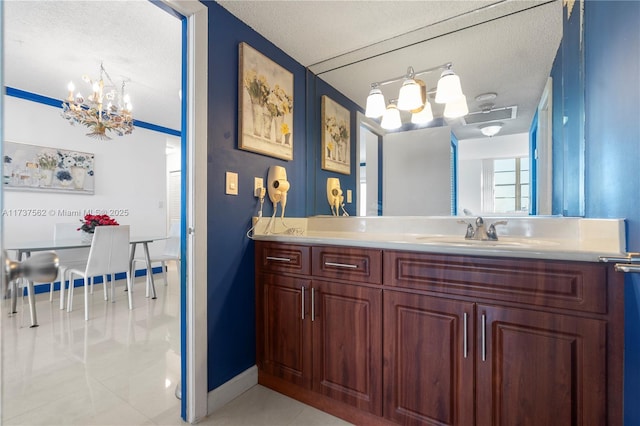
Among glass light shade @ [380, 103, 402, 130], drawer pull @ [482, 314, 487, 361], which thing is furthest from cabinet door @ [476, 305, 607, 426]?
glass light shade @ [380, 103, 402, 130]

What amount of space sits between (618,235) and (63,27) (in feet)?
11.4

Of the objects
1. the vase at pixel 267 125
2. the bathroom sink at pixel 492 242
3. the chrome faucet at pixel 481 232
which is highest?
the vase at pixel 267 125

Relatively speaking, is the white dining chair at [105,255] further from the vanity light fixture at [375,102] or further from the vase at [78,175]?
the vanity light fixture at [375,102]

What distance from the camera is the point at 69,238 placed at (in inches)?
141

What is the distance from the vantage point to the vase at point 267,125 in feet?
6.24

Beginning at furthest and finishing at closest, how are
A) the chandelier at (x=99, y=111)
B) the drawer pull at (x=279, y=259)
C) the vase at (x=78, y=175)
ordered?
the vase at (x=78, y=175) → the chandelier at (x=99, y=111) → the drawer pull at (x=279, y=259)

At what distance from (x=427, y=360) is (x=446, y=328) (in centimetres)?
17

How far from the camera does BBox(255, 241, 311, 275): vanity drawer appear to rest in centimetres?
161

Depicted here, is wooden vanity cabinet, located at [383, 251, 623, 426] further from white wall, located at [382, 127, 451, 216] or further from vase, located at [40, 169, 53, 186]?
vase, located at [40, 169, 53, 186]

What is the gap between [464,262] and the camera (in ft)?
3.86

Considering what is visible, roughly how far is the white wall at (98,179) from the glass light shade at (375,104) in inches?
142

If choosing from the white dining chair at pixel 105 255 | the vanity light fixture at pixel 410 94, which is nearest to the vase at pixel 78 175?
the white dining chair at pixel 105 255

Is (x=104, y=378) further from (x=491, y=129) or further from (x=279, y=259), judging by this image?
(x=491, y=129)

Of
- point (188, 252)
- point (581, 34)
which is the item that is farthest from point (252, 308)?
point (581, 34)
